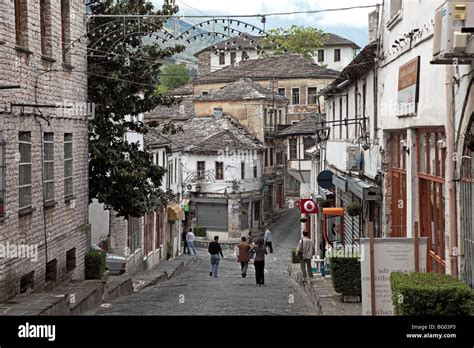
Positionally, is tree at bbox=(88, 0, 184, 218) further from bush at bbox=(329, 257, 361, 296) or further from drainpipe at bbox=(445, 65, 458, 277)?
drainpipe at bbox=(445, 65, 458, 277)

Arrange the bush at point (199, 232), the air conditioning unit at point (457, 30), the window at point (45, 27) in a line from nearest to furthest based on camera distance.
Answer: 1. the air conditioning unit at point (457, 30)
2. the window at point (45, 27)
3. the bush at point (199, 232)

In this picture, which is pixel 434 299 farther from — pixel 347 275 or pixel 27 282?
pixel 27 282

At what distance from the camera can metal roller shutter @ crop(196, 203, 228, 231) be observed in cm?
5619

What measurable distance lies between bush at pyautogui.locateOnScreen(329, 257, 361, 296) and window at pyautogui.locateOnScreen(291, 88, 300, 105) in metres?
42.2

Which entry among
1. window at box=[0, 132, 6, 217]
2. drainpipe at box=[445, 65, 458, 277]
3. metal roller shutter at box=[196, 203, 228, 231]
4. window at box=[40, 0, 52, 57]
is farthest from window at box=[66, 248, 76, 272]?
metal roller shutter at box=[196, 203, 228, 231]

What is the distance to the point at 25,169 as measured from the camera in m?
17.9

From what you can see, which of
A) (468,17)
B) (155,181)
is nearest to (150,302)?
(155,181)

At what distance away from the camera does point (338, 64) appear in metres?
57.9

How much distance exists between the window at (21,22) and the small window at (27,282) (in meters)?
4.50

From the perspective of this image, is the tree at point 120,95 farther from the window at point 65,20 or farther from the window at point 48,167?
the window at point 48,167

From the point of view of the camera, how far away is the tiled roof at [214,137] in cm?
5484

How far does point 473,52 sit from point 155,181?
16628 millimetres

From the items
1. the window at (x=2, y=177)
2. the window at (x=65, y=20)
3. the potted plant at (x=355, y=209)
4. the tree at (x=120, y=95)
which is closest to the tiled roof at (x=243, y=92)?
the tree at (x=120, y=95)

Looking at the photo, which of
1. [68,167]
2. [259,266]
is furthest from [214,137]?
[68,167]
